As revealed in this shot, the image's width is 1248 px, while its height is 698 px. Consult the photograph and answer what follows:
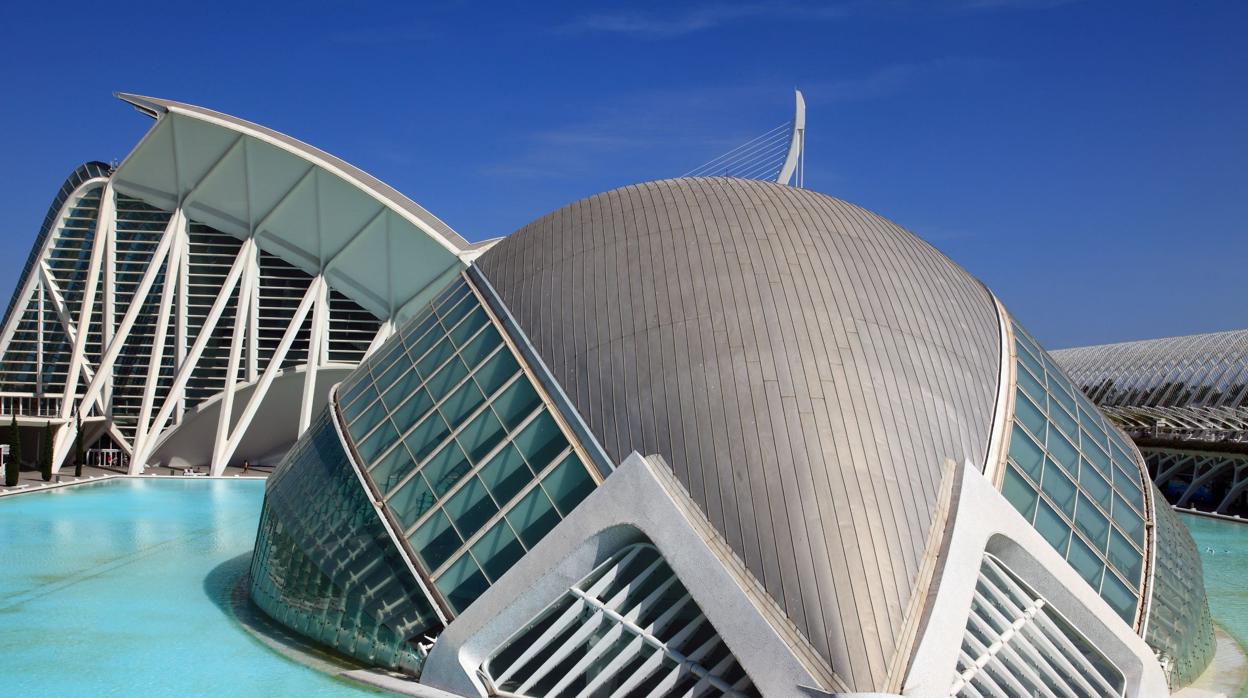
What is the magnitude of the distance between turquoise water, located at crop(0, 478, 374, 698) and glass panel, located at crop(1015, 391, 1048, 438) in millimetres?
9625

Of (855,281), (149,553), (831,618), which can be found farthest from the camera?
(149,553)

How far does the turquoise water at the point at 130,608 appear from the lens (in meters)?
14.3

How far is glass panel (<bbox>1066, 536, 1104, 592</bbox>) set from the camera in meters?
13.5

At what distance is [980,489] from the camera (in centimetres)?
1278

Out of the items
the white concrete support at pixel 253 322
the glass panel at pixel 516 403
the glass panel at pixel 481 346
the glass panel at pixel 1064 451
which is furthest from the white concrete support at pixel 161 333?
the glass panel at pixel 1064 451

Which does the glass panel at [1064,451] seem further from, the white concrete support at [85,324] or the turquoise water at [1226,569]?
the white concrete support at [85,324]

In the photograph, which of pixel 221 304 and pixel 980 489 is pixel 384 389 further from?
pixel 221 304

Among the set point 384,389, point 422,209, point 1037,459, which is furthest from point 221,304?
point 1037,459

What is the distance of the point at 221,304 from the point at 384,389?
109ft

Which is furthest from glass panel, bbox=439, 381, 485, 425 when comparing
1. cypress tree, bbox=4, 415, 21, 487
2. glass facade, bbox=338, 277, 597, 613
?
cypress tree, bbox=4, 415, 21, 487

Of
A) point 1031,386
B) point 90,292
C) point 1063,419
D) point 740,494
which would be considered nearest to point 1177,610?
point 1063,419

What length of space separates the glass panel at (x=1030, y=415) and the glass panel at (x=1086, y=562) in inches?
68.0

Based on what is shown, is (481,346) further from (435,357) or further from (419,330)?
(419,330)

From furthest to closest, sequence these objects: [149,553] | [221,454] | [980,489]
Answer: [221,454], [149,553], [980,489]
